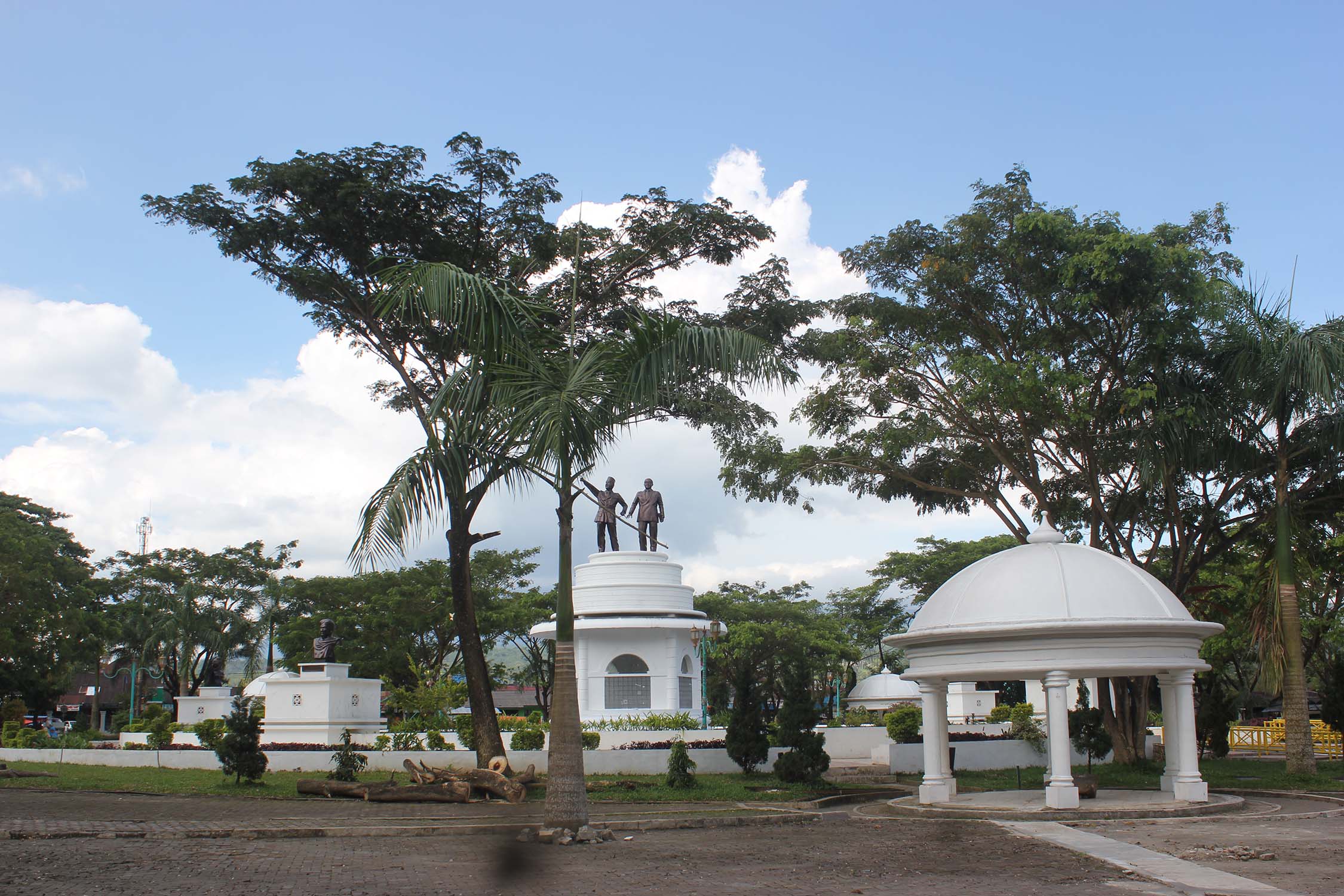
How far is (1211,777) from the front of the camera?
882 inches

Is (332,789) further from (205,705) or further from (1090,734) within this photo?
(205,705)

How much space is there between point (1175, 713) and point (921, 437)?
→ 7897 millimetres

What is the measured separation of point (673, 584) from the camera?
94.7ft

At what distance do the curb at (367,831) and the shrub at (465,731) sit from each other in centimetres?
815

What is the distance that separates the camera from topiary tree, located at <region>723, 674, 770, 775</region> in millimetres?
21562

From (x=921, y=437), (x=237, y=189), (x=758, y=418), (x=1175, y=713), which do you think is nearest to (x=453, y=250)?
(x=237, y=189)

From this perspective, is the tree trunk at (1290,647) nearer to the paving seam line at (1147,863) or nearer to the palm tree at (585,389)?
the paving seam line at (1147,863)

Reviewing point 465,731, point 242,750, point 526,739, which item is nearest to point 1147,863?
point 242,750

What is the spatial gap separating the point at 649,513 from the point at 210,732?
12061 millimetres

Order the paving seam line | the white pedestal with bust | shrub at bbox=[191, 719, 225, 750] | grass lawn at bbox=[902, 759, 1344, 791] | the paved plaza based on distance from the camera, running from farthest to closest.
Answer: the white pedestal with bust < shrub at bbox=[191, 719, 225, 750] < grass lawn at bbox=[902, 759, 1344, 791] < the paved plaza < the paving seam line

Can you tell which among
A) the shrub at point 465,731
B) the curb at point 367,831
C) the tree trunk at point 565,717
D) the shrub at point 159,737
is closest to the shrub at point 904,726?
the shrub at point 465,731

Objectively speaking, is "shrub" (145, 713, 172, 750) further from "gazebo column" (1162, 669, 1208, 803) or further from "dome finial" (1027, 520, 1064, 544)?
"gazebo column" (1162, 669, 1208, 803)

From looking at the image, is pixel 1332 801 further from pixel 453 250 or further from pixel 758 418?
pixel 453 250

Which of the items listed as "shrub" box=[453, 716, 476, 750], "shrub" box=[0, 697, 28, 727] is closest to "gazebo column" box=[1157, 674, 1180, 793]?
"shrub" box=[453, 716, 476, 750]
